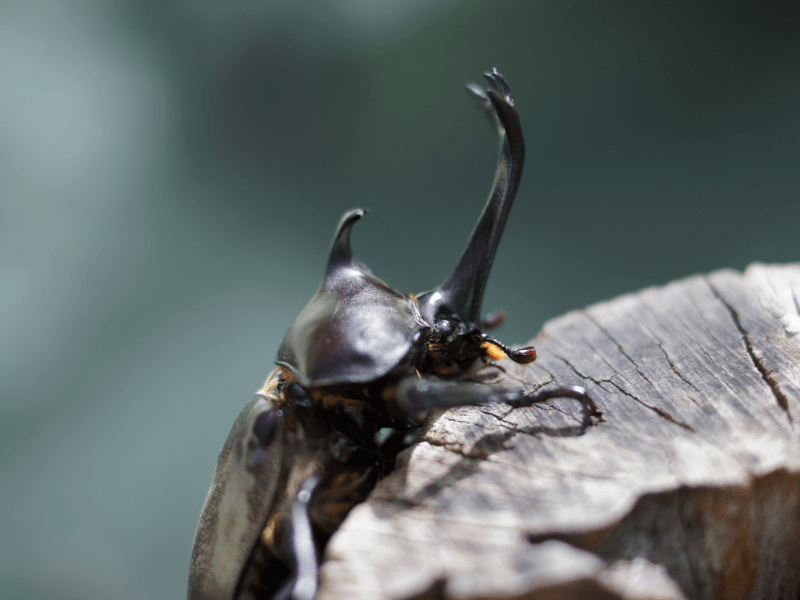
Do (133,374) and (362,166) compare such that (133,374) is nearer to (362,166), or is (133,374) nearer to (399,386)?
(362,166)

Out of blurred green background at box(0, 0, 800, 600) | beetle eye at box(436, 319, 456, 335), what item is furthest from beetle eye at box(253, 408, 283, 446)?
blurred green background at box(0, 0, 800, 600)

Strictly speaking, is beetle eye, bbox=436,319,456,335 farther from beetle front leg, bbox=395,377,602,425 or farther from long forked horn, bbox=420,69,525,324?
beetle front leg, bbox=395,377,602,425

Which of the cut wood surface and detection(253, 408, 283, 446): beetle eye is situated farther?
detection(253, 408, 283, 446): beetle eye

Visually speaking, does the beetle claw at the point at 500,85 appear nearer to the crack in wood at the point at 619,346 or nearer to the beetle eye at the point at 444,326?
the beetle eye at the point at 444,326

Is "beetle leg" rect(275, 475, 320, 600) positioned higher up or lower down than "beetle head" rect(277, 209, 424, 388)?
lower down

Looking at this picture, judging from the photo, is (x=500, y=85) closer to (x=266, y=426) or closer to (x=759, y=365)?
(x=759, y=365)

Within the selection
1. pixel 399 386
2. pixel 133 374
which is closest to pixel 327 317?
pixel 399 386

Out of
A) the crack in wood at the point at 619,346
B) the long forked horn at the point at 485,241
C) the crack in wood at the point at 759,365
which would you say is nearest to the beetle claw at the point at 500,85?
the long forked horn at the point at 485,241
